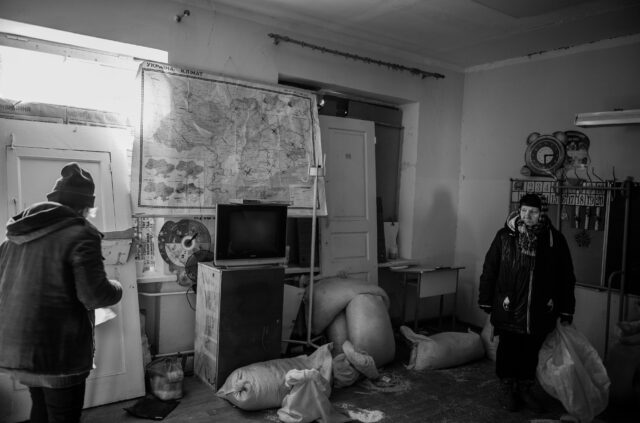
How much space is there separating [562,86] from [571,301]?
7.92 feet

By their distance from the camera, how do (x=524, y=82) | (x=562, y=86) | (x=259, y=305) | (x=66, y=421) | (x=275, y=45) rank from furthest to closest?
(x=524, y=82) < (x=562, y=86) < (x=275, y=45) < (x=259, y=305) < (x=66, y=421)

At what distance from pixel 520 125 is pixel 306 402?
3.67 meters

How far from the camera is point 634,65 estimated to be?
417 centimetres

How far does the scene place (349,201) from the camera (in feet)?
15.1

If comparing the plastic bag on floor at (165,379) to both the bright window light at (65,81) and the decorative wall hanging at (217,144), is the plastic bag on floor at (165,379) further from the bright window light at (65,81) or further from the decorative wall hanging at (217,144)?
the bright window light at (65,81)

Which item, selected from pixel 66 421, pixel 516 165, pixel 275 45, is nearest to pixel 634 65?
pixel 516 165

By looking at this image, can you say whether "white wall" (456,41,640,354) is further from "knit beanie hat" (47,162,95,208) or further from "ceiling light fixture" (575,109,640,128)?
"knit beanie hat" (47,162,95,208)

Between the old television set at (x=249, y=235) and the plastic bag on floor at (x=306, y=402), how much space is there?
920mm

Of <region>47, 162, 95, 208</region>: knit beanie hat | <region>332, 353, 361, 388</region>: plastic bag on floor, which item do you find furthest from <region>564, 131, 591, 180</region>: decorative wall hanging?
<region>47, 162, 95, 208</region>: knit beanie hat

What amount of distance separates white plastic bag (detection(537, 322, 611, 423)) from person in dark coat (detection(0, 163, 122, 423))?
280cm

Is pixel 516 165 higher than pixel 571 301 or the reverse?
higher

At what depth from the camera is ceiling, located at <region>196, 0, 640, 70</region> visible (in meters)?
3.70

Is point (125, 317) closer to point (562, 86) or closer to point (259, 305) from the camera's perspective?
point (259, 305)

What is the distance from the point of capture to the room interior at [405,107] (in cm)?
330
